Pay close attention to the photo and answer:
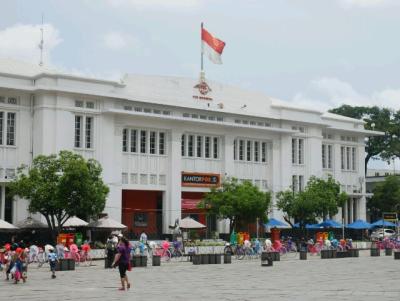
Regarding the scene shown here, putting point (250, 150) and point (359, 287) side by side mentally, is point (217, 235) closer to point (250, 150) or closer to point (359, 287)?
point (250, 150)

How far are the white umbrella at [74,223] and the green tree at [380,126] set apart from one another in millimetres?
48364

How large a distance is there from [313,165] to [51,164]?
92.6ft

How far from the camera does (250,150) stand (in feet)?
201

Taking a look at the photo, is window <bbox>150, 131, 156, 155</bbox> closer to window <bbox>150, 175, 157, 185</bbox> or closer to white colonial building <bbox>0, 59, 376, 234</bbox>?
white colonial building <bbox>0, 59, 376, 234</bbox>

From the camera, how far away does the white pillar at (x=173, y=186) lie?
5484 centimetres

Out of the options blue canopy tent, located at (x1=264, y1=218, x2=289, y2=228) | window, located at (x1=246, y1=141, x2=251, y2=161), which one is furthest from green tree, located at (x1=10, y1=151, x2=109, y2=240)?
window, located at (x1=246, y1=141, x2=251, y2=161)

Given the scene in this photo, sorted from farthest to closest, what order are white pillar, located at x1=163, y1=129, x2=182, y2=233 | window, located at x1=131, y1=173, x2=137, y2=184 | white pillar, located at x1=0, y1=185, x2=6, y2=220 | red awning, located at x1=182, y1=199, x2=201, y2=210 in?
red awning, located at x1=182, y1=199, x2=201, y2=210 < white pillar, located at x1=163, y1=129, x2=182, y2=233 < window, located at x1=131, y1=173, x2=137, y2=184 < white pillar, located at x1=0, y1=185, x2=6, y2=220

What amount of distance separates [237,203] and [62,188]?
1382 cm

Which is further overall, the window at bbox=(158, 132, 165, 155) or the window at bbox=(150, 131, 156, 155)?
the window at bbox=(158, 132, 165, 155)

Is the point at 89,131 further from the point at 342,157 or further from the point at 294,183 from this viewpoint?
the point at 342,157

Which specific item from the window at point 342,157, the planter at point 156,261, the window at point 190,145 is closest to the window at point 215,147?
the window at point 190,145

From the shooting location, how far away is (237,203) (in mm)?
51281

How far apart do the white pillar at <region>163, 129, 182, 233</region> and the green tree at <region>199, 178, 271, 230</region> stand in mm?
2142

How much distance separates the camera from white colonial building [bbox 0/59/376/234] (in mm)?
48812
